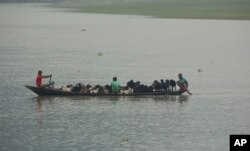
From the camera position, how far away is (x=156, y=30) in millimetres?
136625

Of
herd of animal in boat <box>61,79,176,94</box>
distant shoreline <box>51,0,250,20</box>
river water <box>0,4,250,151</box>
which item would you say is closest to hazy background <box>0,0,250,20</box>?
distant shoreline <box>51,0,250,20</box>

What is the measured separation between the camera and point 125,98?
164 ft

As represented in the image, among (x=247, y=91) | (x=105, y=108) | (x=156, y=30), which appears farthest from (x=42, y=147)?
(x=156, y=30)

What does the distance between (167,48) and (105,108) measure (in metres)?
54.1

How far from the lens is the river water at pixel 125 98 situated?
38.7 meters

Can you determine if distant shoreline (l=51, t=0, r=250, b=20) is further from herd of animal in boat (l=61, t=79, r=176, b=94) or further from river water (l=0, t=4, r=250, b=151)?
herd of animal in boat (l=61, t=79, r=176, b=94)

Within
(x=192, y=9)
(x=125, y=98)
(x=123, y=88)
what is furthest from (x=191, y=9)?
(x=125, y=98)

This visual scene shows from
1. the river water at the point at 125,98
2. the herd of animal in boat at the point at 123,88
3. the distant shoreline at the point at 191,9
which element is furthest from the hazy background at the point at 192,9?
the herd of animal in boat at the point at 123,88

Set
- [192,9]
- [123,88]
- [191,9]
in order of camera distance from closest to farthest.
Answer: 1. [123,88]
2. [192,9]
3. [191,9]

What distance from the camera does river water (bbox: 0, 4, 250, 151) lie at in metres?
38.7

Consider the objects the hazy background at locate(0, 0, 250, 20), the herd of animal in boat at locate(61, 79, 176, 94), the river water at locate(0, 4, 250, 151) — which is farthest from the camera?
the hazy background at locate(0, 0, 250, 20)

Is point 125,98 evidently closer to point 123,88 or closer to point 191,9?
point 123,88

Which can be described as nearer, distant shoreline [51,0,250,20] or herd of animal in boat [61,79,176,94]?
herd of animal in boat [61,79,176,94]

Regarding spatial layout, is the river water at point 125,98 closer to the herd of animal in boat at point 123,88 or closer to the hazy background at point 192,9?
the herd of animal in boat at point 123,88
